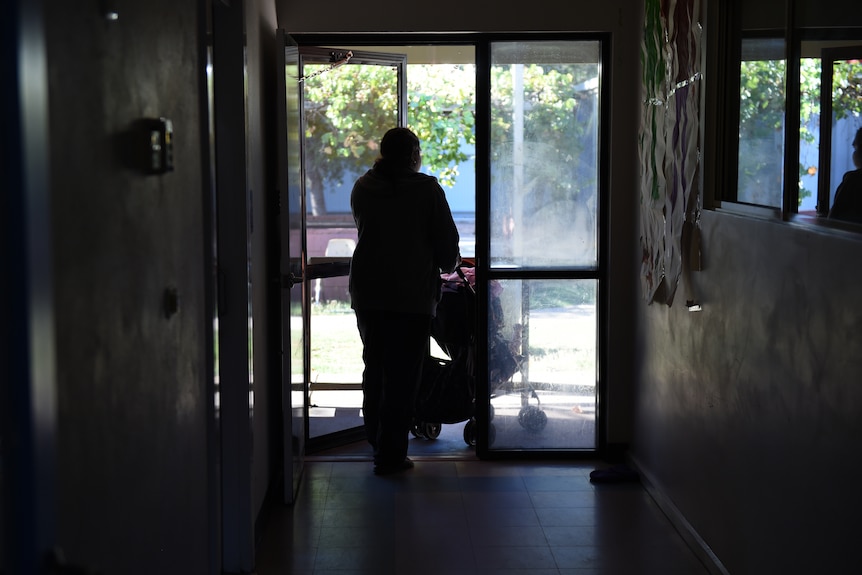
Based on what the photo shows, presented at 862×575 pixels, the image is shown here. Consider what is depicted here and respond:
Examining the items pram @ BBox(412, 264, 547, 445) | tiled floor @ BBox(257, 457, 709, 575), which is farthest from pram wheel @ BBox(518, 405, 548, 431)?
tiled floor @ BBox(257, 457, 709, 575)

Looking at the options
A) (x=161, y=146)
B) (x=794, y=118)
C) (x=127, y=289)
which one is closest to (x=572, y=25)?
(x=794, y=118)

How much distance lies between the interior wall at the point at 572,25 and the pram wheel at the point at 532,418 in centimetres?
Result: 76

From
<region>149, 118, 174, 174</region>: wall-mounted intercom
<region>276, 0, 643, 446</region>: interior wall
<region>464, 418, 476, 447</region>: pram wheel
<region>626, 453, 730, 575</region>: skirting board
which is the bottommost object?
<region>626, 453, 730, 575</region>: skirting board

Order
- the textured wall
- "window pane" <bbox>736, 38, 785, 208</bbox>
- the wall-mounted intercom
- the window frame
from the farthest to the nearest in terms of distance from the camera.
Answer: "window pane" <bbox>736, 38, 785, 208</bbox>, the window frame, the textured wall, the wall-mounted intercom

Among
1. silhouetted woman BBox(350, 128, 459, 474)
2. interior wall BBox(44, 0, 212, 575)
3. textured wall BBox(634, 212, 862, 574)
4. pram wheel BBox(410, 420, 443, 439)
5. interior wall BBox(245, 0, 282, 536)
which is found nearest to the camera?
interior wall BBox(44, 0, 212, 575)

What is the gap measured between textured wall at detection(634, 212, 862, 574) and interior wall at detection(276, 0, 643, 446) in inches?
33.3

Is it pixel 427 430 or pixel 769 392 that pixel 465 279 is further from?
pixel 769 392

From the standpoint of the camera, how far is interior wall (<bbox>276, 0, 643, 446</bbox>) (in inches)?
191

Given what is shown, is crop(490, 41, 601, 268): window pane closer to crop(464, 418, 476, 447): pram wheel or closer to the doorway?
the doorway

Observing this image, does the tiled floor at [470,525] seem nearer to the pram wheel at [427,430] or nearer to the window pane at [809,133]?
the pram wheel at [427,430]

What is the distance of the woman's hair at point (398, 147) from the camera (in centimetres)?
482

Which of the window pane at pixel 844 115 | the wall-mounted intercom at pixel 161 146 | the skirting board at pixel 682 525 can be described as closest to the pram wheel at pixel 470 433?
the skirting board at pixel 682 525

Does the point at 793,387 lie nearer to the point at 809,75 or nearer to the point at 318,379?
the point at 809,75

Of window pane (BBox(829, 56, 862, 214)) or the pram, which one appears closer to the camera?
window pane (BBox(829, 56, 862, 214))
